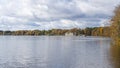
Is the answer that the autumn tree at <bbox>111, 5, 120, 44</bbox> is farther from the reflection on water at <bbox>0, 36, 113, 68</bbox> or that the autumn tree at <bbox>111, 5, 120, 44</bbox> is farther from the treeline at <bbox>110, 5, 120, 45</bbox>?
the reflection on water at <bbox>0, 36, 113, 68</bbox>

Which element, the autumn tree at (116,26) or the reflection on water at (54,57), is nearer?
the reflection on water at (54,57)

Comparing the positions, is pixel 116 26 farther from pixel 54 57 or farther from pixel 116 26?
pixel 54 57

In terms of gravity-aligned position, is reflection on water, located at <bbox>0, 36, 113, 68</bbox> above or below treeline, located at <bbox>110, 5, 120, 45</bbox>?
below

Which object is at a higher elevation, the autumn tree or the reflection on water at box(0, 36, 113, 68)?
the autumn tree

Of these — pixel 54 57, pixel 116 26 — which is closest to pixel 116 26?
pixel 116 26

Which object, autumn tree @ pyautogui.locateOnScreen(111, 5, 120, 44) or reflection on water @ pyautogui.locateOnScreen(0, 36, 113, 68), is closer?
reflection on water @ pyautogui.locateOnScreen(0, 36, 113, 68)

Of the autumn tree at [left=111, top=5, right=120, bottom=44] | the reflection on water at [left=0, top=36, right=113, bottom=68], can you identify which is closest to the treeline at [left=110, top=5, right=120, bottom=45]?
the autumn tree at [left=111, top=5, right=120, bottom=44]

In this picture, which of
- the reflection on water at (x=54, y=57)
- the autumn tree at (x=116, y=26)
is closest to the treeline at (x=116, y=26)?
the autumn tree at (x=116, y=26)

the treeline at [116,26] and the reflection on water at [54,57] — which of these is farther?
the treeline at [116,26]

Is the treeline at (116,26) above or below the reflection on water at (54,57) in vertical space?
above

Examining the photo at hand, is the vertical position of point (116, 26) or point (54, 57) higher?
point (116, 26)

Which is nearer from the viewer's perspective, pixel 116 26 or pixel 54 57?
pixel 54 57

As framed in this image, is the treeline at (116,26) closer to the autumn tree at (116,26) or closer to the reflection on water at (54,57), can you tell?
the autumn tree at (116,26)

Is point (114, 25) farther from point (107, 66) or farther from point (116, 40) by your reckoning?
point (107, 66)
